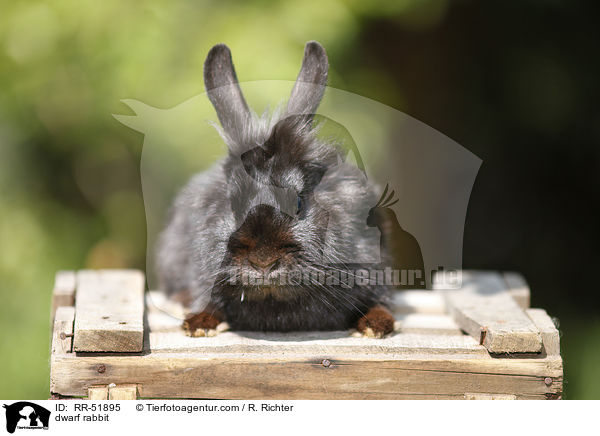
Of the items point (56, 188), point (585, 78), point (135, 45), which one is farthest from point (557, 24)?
point (56, 188)

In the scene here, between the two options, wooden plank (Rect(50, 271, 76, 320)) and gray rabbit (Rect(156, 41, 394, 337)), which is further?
wooden plank (Rect(50, 271, 76, 320))

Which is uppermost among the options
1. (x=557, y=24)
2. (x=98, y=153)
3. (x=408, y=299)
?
(x=557, y=24)

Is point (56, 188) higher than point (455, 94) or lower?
lower

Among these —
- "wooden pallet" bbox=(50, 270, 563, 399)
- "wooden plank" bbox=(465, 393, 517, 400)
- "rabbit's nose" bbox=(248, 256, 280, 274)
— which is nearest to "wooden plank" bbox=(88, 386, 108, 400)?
"wooden pallet" bbox=(50, 270, 563, 399)

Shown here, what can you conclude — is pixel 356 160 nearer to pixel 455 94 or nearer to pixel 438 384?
pixel 438 384

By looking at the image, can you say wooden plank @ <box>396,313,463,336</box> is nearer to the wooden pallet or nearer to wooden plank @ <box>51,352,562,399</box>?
the wooden pallet

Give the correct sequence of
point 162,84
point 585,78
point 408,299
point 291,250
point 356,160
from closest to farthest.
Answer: point 291,250, point 356,160, point 408,299, point 162,84, point 585,78
